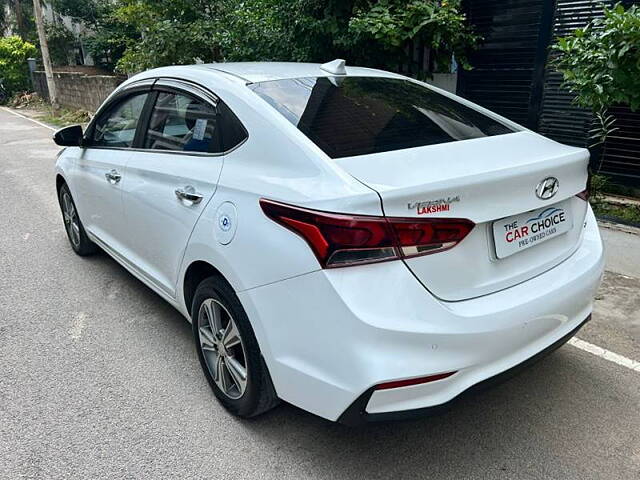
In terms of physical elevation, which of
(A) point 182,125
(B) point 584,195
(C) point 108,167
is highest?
(A) point 182,125

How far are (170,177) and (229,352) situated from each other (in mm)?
979

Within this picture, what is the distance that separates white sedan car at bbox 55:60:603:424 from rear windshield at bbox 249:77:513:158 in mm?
12

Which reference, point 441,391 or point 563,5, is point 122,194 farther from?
point 563,5

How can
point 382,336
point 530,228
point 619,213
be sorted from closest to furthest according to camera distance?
point 382,336 → point 530,228 → point 619,213

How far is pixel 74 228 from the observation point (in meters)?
4.85

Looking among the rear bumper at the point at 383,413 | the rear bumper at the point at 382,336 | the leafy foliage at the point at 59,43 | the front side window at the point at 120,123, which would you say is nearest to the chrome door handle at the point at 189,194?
the rear bumper at the point at 382,336

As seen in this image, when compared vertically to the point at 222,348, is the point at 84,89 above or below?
below

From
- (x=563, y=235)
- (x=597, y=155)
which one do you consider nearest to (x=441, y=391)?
(x=563, y=235)

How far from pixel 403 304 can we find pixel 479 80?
594cm

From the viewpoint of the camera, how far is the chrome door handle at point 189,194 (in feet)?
8.52

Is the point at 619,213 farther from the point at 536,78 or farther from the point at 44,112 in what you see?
the point at 44,112

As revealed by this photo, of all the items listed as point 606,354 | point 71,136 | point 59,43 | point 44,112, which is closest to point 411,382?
point 606,354

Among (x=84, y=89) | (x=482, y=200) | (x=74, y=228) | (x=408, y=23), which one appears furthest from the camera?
(x=84, y=89)

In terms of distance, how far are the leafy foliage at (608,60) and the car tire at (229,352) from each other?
3.69 metres
